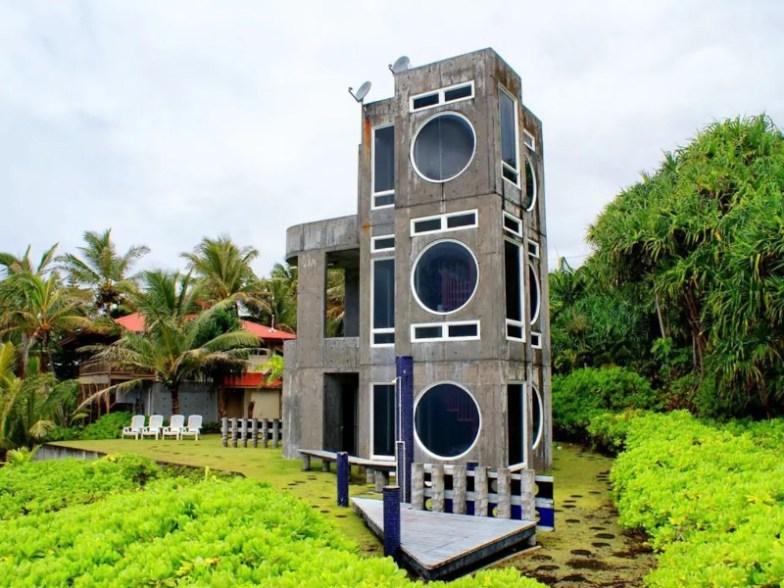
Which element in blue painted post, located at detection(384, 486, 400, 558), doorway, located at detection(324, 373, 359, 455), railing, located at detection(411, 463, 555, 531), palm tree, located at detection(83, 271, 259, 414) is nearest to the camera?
blue painted post, located at detection(384, 486, 400, 558)

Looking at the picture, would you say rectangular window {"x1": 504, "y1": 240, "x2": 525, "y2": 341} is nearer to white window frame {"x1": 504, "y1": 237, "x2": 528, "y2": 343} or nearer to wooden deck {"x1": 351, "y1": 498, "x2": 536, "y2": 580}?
white window frame {"x1": 504, "y1": 237, "x2": 528, "y2": 343}

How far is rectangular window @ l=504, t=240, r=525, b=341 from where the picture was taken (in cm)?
1380

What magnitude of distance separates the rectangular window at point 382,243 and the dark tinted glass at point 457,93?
322 centimetres

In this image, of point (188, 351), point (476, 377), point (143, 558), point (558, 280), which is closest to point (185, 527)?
point (143, 558)

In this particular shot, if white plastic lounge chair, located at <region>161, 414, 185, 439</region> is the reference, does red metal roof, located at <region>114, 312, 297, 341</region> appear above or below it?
above

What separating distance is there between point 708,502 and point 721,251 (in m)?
9.47

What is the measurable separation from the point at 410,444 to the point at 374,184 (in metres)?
7.48

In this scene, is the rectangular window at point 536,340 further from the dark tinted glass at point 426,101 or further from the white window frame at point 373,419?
the dark tinted glass at point 426,101

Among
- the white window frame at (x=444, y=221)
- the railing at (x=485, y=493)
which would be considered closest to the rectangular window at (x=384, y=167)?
the white window frame at (x=444, y=221)

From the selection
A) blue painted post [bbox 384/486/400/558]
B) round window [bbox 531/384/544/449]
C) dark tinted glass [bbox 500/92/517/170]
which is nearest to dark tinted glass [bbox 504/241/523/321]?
dark tinted glass [bbox 500/92/517/170]

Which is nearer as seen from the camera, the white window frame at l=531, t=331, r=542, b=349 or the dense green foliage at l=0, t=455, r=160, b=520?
the dense green foliage at l=0, t=455, r=160, b=520

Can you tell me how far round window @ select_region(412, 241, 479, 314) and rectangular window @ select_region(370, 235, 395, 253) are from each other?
1152 millimetres

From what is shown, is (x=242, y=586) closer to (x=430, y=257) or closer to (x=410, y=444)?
(x=410, y=444)

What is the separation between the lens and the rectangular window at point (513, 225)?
46.0 ft
